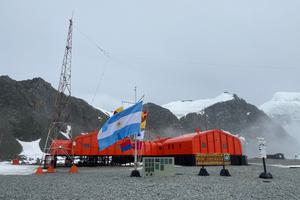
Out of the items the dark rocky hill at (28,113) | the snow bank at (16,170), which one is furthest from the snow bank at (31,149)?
the snow bank at (16,170)

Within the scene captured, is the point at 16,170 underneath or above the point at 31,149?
underneath

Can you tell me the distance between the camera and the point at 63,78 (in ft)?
204

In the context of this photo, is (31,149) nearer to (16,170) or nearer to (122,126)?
(16,170)

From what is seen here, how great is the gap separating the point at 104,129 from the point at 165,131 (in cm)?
17138

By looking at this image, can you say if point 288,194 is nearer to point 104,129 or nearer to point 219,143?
point 104,129

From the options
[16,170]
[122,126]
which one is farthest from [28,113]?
[122,126]

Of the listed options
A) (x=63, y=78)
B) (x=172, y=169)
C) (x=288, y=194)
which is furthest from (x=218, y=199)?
(x=63, y=78)

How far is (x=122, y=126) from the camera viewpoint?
2372 cm

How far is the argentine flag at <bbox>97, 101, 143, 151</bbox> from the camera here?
23384 millimetres

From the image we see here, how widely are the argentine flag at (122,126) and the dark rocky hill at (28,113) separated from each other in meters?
101

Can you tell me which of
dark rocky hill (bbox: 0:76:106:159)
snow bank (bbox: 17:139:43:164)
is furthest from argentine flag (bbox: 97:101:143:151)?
dark rocky hill (bbox: 0:76:106:159)

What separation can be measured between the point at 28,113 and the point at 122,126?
133 metres

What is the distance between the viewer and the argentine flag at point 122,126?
23.4m

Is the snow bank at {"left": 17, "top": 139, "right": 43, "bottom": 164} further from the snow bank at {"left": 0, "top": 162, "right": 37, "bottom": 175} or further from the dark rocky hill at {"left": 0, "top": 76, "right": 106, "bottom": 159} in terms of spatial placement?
the snow bank at {"left": 0, "top": 162, "right": 37, "bottom": 175}
